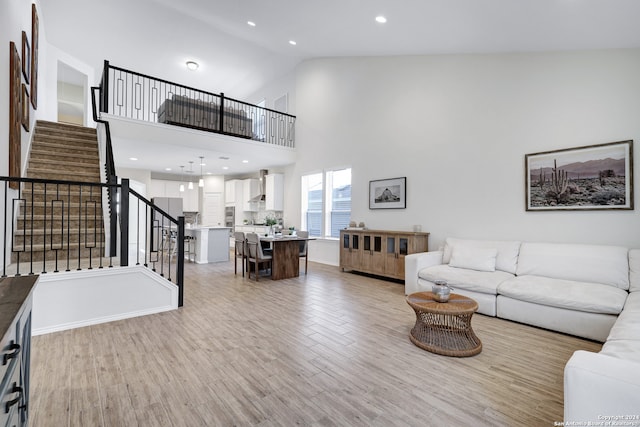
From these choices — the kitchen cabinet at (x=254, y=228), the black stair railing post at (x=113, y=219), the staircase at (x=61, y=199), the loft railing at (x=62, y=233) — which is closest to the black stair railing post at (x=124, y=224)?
the loft railing at (x=62, y=233)

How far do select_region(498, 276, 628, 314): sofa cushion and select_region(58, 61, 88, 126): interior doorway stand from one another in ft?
33.9

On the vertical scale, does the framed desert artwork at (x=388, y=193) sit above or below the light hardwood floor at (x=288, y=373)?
above

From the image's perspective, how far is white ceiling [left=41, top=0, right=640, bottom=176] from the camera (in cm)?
339

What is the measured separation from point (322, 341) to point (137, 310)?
2265 mm

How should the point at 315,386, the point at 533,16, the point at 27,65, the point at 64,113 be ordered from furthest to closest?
the point at 64,113
the point at 27,65
the point at 533,16
the point at 315,386

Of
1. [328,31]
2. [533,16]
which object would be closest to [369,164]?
[328,31]

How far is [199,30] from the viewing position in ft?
21.8

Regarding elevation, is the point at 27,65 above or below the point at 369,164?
above

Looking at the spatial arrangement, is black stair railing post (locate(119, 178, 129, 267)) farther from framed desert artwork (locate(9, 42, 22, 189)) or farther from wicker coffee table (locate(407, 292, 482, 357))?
wicker coffee table (locate(407, 292, 482, 357))

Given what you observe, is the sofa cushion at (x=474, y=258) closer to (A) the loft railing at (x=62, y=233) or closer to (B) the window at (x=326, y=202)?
(B) the window at (x=326, y=202)

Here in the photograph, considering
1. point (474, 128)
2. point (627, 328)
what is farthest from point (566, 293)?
point (474, 128)

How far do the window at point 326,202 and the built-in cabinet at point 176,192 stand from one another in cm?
559

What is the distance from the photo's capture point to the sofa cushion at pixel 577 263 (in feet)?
10.6

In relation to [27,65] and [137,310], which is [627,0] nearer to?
[137,310]
